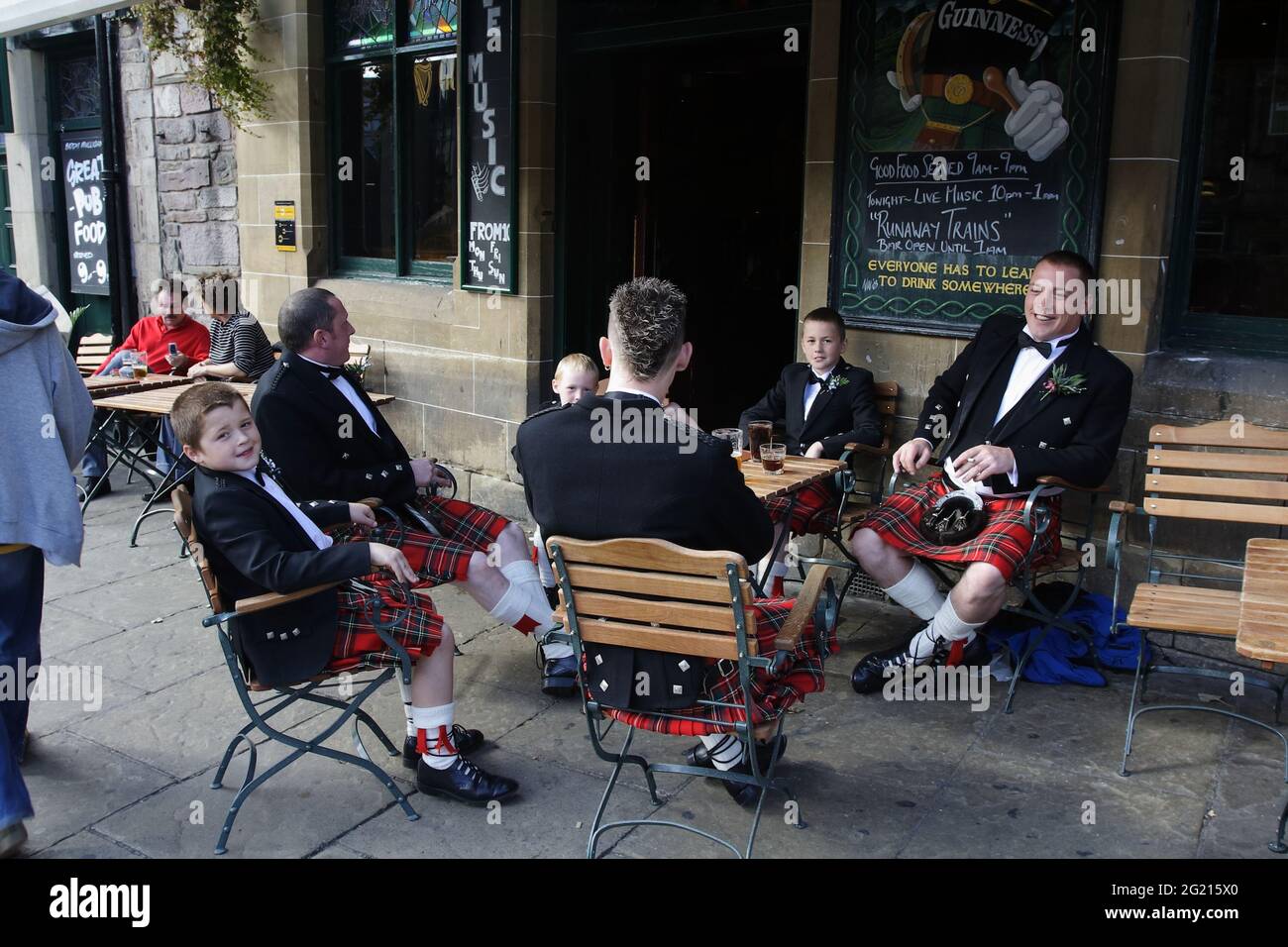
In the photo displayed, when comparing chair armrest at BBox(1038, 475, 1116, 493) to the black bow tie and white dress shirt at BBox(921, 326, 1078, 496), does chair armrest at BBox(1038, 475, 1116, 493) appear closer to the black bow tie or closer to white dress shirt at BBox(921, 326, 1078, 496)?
white dress shirt at BBox(921, 326, 1078, 496)

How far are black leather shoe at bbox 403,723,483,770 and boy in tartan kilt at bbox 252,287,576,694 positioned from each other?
484 millimetres

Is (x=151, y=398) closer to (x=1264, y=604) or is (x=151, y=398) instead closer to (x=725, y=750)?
(x=725, y=750)

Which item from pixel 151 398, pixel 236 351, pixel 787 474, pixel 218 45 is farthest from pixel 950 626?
pixel 218 45

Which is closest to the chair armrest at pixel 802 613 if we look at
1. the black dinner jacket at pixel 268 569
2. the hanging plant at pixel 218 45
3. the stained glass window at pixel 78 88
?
the black dinner jacket at pixel 268 569

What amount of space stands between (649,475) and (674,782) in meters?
1.30

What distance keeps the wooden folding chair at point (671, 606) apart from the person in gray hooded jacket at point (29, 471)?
1.63 m

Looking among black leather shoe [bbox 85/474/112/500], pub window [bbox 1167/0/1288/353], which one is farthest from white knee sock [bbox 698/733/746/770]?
black leather shoe [bbox 85/474/112/500]

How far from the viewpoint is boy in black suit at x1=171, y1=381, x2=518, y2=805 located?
3.23 m

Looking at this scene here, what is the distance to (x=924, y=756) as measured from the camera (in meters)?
3.84

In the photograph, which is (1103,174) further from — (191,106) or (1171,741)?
(191,106)

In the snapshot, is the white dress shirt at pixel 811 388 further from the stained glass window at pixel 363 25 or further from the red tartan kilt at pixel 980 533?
the stained glass window at pixel 363 25

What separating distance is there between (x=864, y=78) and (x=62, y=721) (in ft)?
14.2

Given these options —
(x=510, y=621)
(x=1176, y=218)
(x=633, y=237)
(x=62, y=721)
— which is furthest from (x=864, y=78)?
(x=62, y=721)

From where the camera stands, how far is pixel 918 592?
4.36 m
